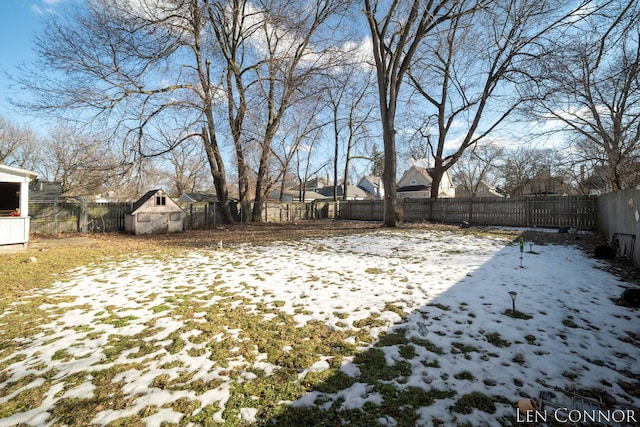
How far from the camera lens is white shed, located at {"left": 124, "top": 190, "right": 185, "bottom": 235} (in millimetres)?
13070

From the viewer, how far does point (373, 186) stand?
179 ft

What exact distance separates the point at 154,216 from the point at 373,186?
150 feet

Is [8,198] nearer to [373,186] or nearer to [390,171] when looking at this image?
[390,171]

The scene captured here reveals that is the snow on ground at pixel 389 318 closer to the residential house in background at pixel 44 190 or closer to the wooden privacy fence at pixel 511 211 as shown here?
the wooden privacy fence at pixel 511 211

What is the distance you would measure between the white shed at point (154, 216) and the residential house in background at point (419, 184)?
32163mm

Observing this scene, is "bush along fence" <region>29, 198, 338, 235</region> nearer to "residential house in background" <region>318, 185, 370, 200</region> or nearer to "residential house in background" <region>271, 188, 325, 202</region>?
"residential house in background" <region>271, 188, 325, 202</region>

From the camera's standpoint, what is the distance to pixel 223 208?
17172mm

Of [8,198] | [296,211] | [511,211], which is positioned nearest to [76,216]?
[8,198]

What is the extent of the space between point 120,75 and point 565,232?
63.7 ft

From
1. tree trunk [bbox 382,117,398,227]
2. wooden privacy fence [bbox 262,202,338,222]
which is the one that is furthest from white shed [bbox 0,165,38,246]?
tree trunk [bbox 382,117,398,227]

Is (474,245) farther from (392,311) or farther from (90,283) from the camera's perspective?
(90,283)

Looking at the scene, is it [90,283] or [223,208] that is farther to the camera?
[223,208]

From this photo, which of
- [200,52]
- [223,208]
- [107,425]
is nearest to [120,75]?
[200,52]

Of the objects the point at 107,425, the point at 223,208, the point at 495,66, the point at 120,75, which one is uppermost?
the point at 495,66
